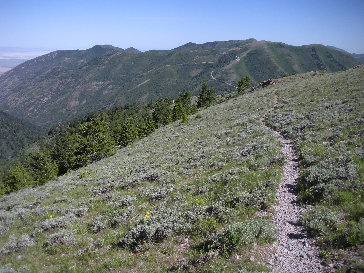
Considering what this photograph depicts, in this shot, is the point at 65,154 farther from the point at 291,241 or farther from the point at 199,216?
the point at 291,241

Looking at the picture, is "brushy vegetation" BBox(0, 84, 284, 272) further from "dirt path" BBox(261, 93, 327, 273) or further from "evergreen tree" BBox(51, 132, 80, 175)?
"evergreen tree" BBox(51, 132, 80, 175)

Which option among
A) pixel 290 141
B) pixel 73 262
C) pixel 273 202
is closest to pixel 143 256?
pixel 73 262

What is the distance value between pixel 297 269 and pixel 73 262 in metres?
7.84

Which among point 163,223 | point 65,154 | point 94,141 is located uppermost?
point 163,223

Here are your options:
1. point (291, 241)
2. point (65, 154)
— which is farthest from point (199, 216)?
point (65, 154)

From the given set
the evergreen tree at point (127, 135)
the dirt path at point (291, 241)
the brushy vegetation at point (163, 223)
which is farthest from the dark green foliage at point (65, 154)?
the dirt path at point (291, 241)

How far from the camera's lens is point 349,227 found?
6738mm

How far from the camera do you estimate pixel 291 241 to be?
7.18m

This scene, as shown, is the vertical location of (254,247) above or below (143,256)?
above

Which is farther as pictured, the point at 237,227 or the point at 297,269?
the point at 237,227

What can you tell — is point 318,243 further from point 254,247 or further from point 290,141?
point 290,141

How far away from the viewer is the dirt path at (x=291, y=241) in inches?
246

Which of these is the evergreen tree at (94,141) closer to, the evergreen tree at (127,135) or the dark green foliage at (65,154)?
the dark green foliage at (65,154)

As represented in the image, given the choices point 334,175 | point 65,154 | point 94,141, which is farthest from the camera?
point 65,154
